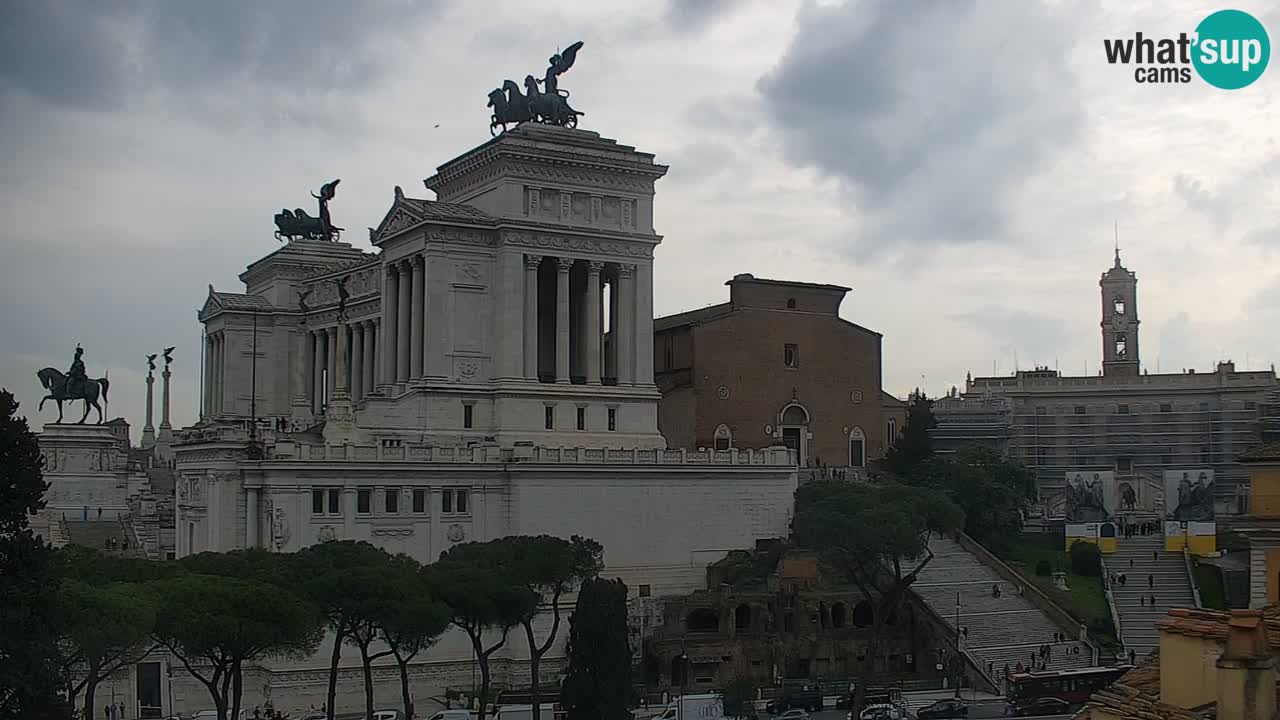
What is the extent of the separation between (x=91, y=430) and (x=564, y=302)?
111 feet

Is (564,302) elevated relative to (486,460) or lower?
elevated

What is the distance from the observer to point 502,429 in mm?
75500

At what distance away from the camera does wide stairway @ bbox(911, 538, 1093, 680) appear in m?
67.9

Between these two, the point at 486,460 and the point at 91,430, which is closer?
the point at 486,460

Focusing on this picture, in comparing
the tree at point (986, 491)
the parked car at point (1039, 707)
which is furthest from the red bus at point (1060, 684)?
the tree at point (986, 491)

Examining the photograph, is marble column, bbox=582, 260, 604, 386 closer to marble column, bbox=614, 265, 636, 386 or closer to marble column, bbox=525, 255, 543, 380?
marble column, bbox=614, 265, 636, 386

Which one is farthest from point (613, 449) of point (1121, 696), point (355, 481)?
point (1121, 696)

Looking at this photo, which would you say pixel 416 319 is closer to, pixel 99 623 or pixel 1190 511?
pixel 99 623

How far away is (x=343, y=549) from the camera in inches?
2226

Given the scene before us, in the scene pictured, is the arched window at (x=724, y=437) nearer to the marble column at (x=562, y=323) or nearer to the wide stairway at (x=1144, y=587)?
the marble column at (x=562, y=323)

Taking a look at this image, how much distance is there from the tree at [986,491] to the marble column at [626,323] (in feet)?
58.3

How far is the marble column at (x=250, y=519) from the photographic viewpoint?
64062mm

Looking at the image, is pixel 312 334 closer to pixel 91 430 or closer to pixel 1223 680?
pixel 91 430

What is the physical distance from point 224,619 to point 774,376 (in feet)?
164
